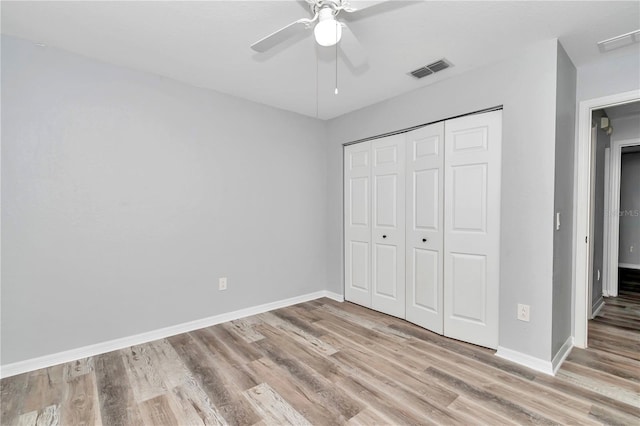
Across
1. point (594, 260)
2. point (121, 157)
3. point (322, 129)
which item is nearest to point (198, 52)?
point (121, 157)

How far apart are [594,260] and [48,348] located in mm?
5358

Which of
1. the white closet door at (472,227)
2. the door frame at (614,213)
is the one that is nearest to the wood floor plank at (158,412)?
the white closet door at (472,227)

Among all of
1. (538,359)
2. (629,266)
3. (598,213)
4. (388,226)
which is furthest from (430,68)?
(629,266)

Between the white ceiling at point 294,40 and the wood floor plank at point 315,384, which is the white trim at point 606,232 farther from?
the wood floor plank at point 315,384

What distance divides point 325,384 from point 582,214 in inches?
100

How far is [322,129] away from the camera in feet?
13.2

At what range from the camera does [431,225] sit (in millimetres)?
2871

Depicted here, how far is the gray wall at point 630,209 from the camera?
5613mm

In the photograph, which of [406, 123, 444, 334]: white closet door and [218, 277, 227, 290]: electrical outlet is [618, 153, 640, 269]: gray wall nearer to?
[406, 123, 444, 334]: white closet door

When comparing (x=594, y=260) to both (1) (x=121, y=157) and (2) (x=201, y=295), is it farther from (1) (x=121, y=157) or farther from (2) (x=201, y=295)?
(1) (x=121, y=157)

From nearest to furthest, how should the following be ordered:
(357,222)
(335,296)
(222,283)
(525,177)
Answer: (525,177), (222,283), (357,222), (335,296)

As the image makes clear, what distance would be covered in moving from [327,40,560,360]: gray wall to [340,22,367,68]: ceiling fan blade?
109cm

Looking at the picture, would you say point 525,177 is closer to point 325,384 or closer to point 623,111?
point 325,384

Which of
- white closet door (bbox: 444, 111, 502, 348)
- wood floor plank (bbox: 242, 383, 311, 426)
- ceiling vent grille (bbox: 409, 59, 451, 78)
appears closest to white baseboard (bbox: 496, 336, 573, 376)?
white closet door (bbox: 444, 111, 502, 348)
